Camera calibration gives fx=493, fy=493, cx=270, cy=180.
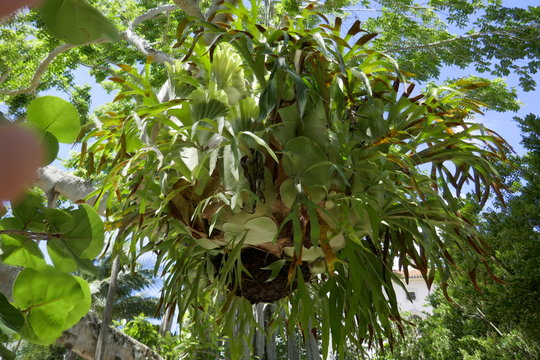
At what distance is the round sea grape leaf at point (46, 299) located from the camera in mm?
324

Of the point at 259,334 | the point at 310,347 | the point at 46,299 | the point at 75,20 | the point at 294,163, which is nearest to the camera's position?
the point at 75,20

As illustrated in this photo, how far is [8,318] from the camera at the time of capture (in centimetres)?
28

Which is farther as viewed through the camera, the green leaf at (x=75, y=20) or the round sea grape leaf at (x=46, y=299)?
the round sea grape leaf at (x=46, y=299)

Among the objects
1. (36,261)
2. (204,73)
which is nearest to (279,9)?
(204,73)

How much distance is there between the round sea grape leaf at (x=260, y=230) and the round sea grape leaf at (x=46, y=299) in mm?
538

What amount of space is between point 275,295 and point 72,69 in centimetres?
356

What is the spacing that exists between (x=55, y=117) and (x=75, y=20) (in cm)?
15

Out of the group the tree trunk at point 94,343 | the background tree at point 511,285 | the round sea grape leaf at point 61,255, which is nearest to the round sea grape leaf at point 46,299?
the round sea grape leaf at point 61,255

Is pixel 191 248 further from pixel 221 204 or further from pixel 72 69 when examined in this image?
pixel 72 69

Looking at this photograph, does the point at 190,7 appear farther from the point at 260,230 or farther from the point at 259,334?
the point at 259,334

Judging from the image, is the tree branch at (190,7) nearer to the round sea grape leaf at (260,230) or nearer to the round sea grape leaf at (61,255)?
the round sea grape leaf at (260,230)

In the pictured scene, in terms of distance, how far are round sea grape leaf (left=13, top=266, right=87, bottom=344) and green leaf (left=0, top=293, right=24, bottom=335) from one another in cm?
4

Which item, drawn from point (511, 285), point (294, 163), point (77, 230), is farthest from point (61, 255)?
point (511, 285)

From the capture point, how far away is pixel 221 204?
0.86m
